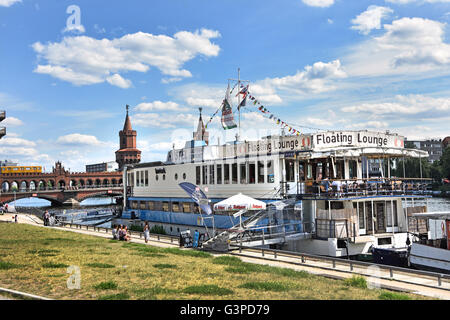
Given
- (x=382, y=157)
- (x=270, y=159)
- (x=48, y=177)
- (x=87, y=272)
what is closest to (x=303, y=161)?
(x=270, y=159)

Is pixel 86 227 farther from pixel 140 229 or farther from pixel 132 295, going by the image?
pixel 132 295

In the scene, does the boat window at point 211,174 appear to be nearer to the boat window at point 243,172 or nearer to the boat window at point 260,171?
the boat window at point 243,172

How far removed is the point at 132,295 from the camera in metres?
11.4

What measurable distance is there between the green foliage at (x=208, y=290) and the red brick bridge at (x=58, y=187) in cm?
10521

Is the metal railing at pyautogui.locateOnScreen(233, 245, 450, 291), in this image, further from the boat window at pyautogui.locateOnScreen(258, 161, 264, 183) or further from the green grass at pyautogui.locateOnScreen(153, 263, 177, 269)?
the boat window at pyautogui.locateOnScreen(258, 161, 264, 183)

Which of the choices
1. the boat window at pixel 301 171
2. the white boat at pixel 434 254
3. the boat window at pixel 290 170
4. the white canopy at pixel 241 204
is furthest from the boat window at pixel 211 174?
the white boat at pixel 434 254

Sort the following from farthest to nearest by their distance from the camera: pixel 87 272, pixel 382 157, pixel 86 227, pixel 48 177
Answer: pixel 48 177, pixel 86 227, pixel 382 157, pixel 87 272

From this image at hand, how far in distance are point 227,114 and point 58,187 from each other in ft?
335

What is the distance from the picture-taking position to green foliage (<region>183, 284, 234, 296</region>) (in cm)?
1159

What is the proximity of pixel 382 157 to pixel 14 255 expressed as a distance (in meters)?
20.7

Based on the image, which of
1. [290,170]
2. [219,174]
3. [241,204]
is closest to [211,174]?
[219,174]

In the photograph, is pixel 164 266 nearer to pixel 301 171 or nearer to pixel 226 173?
pixel 301 171

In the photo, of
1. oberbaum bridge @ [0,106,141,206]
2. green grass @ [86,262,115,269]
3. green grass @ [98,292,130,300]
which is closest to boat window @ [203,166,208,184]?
green grass @ [86,262,115,269]

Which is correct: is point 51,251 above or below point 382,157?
below
